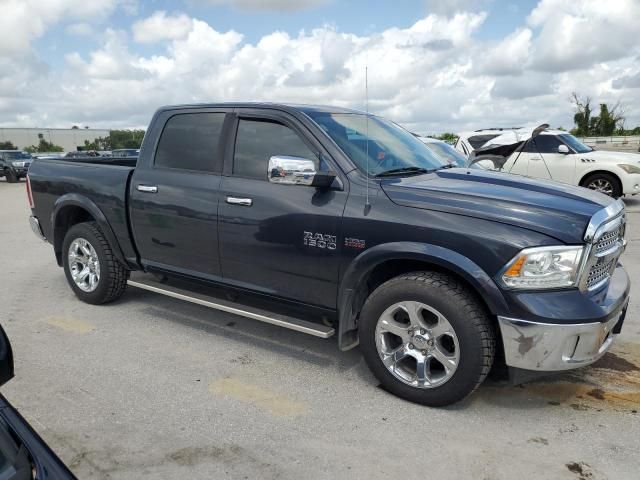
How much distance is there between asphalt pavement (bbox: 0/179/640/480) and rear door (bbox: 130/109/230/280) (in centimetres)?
68

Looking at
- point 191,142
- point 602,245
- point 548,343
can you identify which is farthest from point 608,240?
point 191,142

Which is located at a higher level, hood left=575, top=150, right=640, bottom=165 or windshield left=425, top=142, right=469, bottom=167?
windshield left=425, top=142, right=469, bottom=167

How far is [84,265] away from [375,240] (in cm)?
333

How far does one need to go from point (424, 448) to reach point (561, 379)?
1.37 m

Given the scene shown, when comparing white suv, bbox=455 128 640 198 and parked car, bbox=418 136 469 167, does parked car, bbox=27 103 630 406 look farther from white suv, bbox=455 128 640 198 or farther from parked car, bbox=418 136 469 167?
white suv, bbox=455 128 640 198

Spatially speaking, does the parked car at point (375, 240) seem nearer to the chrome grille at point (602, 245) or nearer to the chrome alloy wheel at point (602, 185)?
the chrome grille at point (602, 245)

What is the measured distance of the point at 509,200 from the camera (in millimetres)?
3154

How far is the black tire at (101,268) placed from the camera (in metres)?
5.07

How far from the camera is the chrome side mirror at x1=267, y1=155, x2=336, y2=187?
343 cm

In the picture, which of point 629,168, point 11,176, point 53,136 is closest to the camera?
point 629,168

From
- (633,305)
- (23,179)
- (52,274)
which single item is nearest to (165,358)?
(52,274)

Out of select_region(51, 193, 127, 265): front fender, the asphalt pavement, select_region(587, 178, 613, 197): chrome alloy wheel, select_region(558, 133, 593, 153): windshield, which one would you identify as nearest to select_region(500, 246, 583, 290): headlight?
the asphalt pavement

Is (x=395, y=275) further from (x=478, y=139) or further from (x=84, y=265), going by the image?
(x=478, y=139)

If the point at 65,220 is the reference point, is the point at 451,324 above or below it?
below
